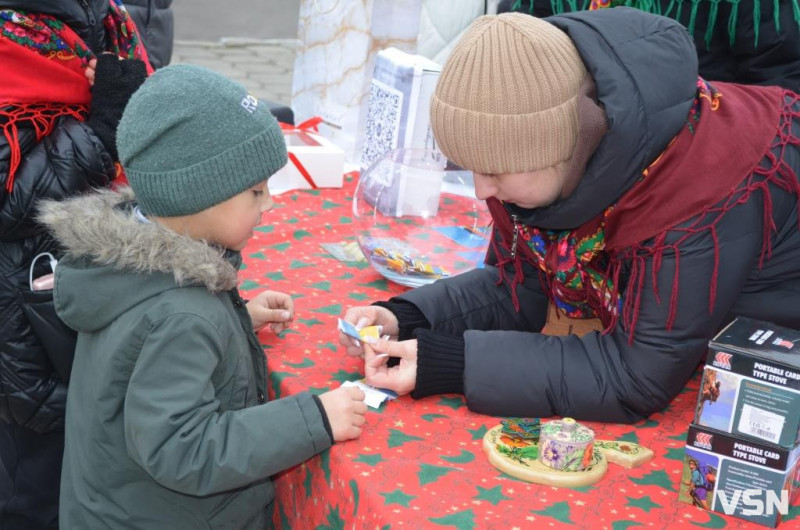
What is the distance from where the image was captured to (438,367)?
5.05 ft

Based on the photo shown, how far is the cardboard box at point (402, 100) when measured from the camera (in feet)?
7.86

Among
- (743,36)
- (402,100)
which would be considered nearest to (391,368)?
(402,100)

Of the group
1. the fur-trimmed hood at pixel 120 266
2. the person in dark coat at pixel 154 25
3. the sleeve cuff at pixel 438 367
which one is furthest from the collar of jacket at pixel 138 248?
the person in dark coat at pixel 154 25

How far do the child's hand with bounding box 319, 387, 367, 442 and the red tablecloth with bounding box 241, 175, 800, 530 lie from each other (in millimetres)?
20

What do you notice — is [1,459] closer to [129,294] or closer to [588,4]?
[129,294]

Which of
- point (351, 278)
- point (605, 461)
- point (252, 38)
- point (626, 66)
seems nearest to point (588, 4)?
point (351, 278)

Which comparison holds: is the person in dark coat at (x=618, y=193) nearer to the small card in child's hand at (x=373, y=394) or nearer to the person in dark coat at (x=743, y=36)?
the small card in child's hand at (x=373, y=394)

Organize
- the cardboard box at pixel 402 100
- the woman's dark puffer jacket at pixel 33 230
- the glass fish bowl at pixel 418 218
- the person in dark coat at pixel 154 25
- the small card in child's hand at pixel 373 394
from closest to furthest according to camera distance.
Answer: the small card in child's hand at pixel 373 394 < the woman's dark puffer jacket at pixel 33 230 < the glass fish bowl at pixel 418 218 < the cardboard box at pixel 402 100 < the person in dark coat at pixel 154 25

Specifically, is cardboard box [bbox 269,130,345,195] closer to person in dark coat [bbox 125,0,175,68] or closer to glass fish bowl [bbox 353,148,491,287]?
glass fish bowl [bbox 353,148,491,287]

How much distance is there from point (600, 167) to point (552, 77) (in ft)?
0.49

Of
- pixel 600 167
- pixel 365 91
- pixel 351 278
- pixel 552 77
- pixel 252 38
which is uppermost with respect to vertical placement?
pixel 552 77

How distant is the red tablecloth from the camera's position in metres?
1.25

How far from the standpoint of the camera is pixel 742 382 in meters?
1.24

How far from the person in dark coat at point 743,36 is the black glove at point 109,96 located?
1.13m
